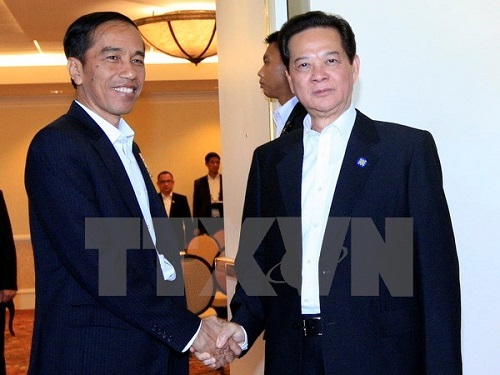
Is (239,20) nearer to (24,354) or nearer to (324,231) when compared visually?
(324,231)

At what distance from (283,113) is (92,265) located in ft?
5.76

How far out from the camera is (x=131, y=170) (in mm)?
2688

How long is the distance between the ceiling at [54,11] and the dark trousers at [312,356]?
6.31m

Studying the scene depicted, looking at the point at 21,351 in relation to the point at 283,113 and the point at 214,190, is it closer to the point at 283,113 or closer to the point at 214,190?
the point at 214,190

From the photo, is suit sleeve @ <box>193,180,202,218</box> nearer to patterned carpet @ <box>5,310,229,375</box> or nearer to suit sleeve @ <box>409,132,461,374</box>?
patterned carpet @ <box>5,310,229,375</box>

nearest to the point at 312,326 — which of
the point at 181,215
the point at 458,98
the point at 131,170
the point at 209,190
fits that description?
the point at 131,170

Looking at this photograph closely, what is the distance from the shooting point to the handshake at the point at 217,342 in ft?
8.95

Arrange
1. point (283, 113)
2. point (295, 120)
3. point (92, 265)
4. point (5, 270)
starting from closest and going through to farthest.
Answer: point (92, 265) < point (295, 120) < point (283, 113) < point (5, 270)

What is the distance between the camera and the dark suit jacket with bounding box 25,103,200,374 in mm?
2457

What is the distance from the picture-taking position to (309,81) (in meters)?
2.53

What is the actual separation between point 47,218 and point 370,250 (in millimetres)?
943

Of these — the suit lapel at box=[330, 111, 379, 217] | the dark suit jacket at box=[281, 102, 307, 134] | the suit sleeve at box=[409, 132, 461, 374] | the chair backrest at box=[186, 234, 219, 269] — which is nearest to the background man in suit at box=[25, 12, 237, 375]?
the suit lapel at box=[330, 111, 379, 217]

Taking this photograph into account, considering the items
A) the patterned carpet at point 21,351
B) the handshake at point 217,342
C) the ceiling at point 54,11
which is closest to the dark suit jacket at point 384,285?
the handshake at point 217,342

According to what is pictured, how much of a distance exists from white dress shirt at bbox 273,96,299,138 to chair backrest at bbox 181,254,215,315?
2.06 meters
